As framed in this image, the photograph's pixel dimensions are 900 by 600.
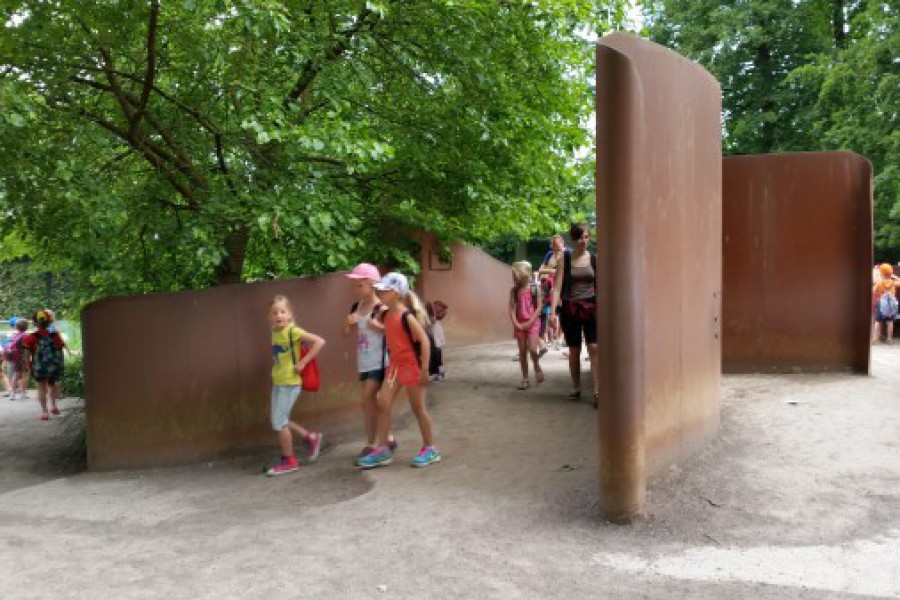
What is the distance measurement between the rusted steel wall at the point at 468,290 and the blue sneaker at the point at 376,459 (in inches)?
283

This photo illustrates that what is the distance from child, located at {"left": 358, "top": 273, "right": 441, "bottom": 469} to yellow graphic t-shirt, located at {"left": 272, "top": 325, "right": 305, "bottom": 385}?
2.74ft

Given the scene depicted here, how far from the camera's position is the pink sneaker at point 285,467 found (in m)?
6.58

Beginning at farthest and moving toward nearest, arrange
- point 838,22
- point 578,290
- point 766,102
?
point 838,22
point 766,102
point 578,290

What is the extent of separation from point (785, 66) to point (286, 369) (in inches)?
867

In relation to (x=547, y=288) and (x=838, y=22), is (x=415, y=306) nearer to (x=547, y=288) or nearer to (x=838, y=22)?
(x=547, y=288)

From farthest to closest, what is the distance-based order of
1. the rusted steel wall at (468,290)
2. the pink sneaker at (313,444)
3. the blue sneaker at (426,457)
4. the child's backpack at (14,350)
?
the rusted steel wall at (468,290), the child's backpack at (14,350), the pink sneaker at (313,444), the blue sneaker at (426,457)

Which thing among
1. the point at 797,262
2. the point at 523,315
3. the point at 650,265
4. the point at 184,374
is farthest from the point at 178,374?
the point at 797,262

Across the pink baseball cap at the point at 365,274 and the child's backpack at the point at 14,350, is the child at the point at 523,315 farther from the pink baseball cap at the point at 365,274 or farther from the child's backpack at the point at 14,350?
the child's backpack at the point at 14,350

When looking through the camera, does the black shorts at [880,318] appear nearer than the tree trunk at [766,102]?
Yes

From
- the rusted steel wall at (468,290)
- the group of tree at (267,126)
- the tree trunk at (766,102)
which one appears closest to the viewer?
the group of tree at (267,126)

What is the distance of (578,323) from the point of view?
7.47 meters

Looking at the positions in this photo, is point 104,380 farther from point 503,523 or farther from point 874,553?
point 874,553

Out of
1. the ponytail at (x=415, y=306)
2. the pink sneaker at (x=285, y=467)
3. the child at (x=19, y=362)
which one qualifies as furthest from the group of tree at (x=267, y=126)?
the child at (x=19, y=362)

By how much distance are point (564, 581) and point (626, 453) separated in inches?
38.7
